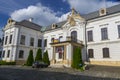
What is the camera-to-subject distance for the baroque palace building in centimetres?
2248

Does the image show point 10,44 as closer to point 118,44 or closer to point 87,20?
point 87,20

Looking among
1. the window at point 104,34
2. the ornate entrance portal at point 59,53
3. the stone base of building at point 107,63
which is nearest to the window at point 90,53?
the stone base of building at point 107,63

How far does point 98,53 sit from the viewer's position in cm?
2358

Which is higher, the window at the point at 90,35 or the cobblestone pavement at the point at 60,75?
the window at the point at 90,35

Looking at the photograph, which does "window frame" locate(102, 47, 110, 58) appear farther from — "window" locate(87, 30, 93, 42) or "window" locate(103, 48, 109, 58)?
"window" locate(87, 30, 93, 42)

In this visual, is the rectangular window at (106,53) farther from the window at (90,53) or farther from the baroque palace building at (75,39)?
the window at (90,53)

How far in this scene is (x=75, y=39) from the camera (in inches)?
1027

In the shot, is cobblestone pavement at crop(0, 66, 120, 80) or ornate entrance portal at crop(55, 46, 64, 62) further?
ornate entrance portal at crop(55, 46, 64, 62)

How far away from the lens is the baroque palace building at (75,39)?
22484 mm

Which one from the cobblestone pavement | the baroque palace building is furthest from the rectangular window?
the cobblestone pavement

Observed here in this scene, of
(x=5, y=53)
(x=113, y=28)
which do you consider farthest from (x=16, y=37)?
(x=113, y=28)

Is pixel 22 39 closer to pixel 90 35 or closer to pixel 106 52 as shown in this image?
pixel 90 35

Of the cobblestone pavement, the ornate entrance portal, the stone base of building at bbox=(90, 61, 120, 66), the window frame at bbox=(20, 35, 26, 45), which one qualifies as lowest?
the cobblestone pavement

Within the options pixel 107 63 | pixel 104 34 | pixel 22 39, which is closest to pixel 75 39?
pixel 104 34
